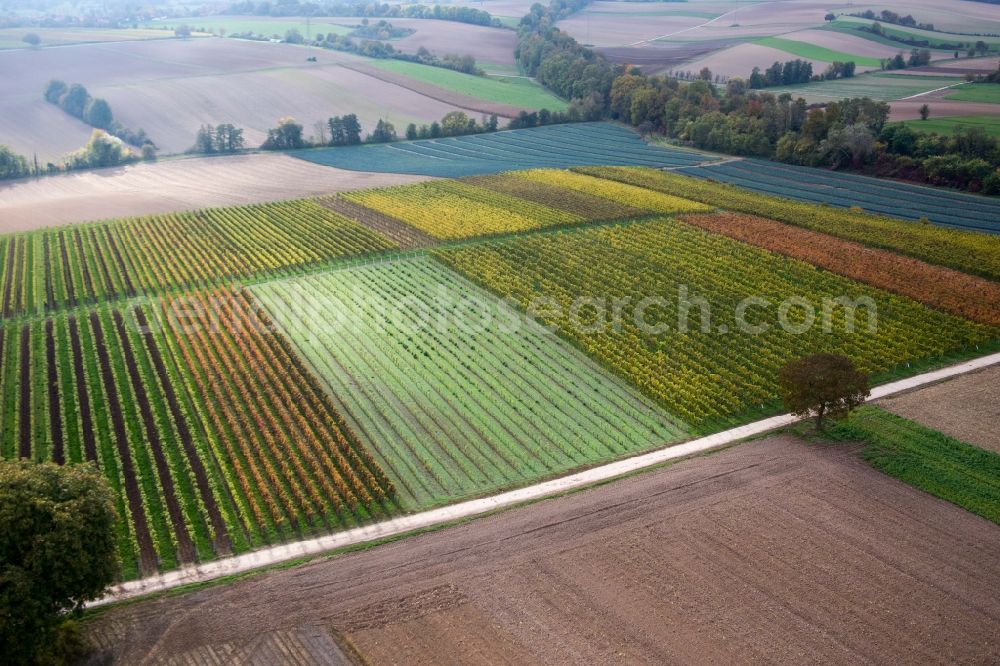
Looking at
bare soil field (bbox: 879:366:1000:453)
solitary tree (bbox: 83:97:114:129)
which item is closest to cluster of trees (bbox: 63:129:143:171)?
solitary tree (bbox: 83:97:114:129)

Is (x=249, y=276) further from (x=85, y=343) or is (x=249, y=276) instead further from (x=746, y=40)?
(x=746, y=40)

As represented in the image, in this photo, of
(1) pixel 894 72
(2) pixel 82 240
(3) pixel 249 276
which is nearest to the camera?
(3) pixel 249 276

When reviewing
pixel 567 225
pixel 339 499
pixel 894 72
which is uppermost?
pixel 894 72

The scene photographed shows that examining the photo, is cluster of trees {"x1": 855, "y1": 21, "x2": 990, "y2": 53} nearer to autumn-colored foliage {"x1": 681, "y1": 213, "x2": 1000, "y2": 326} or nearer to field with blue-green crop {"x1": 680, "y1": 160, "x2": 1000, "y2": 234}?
field with blue-green crop {"x1": 680, "y1": 160, "x2": 1000, "y2": 234}

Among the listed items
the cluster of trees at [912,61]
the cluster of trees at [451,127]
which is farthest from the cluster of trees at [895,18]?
the cluster of trees at [451,127]

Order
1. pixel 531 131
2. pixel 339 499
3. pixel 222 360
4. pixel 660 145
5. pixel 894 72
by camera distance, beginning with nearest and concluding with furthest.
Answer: pixel 339 499, pixel 222 360, pixel 660 145, pixel 531 131, pixel 894 72

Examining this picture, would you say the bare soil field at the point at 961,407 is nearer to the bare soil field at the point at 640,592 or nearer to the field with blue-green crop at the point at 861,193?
the bare soil field at the point at 640,592

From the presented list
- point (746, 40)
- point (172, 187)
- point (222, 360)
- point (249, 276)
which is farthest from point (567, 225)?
point (746, 40)
